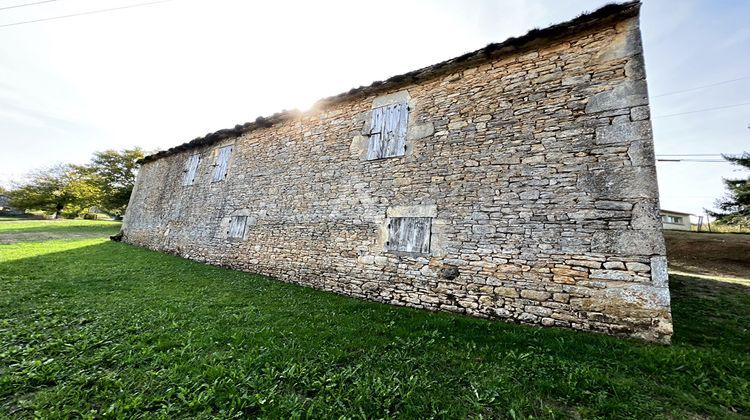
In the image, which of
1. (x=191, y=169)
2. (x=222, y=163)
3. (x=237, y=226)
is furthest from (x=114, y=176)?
(x=237, y=226)

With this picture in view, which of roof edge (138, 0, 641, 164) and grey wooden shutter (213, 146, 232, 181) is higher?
roof edge (138, 0, 641, 164)

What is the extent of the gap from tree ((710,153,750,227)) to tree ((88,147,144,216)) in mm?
38231

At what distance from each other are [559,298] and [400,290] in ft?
8.64

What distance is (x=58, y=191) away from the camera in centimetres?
2244

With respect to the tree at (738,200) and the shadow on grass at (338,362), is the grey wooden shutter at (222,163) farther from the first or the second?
the tree at (738,200)

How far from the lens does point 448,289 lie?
16.3 feet

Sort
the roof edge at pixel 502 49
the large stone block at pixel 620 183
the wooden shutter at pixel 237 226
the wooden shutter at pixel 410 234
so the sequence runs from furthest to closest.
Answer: the wooden shutter at pixel 237 226
the wooden shutter at pixel 410 234
the roof edge at pixel 502 49
the large stone block at pixel 620 183

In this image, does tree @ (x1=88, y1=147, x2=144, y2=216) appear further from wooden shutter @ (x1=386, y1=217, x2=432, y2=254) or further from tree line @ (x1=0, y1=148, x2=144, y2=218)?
wooden shutter @ (x1=386, y1=217, x2=432, y2=254)

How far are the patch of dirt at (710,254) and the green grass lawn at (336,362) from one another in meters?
6.56

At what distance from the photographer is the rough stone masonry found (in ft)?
13.1

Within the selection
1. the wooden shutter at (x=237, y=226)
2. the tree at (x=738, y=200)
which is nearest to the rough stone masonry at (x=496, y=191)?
the wooden shutter at (x=237, y=226)

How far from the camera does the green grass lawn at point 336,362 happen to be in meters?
2.36

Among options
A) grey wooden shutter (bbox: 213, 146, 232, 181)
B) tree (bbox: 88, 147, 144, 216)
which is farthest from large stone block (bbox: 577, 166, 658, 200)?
tree (bbox: 88, 147, 144, 216)

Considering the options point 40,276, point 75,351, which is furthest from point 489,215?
point 40,276
